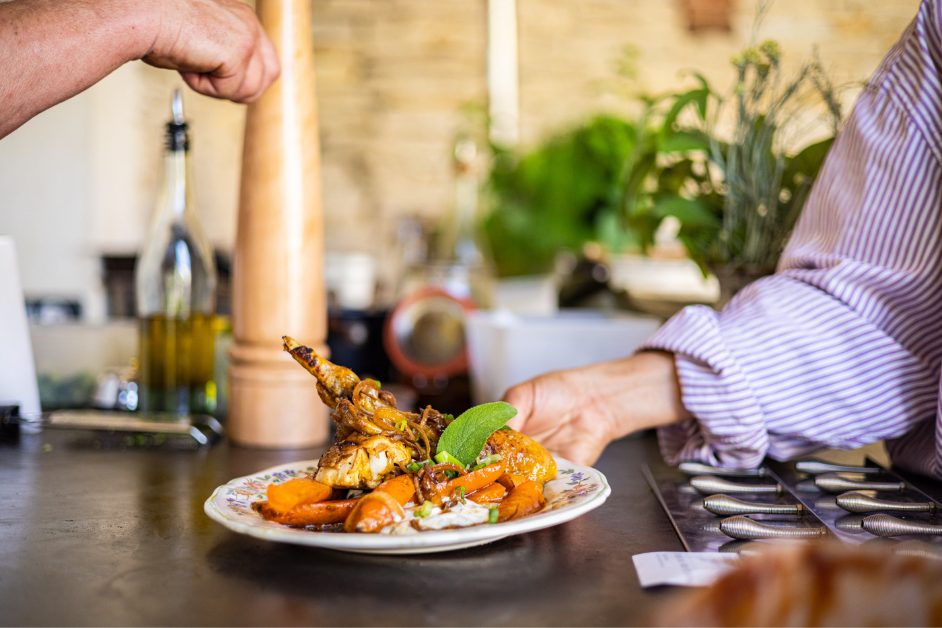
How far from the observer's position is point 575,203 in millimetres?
2670

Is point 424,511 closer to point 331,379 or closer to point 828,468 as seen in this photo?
point 331,379

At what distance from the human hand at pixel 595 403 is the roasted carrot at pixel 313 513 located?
33 centimetres

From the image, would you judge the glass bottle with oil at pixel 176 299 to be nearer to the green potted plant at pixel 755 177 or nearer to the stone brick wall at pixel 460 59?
the green potted plant at pixel 755 177

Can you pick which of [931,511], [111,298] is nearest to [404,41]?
[111,298]

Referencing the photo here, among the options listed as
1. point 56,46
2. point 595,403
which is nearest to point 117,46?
point 56,46

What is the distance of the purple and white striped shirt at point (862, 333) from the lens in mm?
986

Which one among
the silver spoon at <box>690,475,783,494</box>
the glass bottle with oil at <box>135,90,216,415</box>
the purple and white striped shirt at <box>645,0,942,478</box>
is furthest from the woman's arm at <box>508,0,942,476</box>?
the glass bottle with oil at <box>135,90,216,415</box>

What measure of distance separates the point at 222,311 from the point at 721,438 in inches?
70.1

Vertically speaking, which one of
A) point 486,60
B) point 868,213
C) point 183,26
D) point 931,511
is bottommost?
point 931,511

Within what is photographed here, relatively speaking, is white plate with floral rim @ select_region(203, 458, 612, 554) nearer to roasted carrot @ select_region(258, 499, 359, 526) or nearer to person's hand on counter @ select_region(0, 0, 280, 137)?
roasted carrot @ select_region(258, 499, 359, 526)

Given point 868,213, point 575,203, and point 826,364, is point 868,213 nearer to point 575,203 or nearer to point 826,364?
point 826,364

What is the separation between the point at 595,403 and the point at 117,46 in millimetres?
585

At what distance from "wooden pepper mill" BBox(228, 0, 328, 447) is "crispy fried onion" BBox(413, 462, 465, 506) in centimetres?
44

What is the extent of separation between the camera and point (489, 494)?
2.33ft
